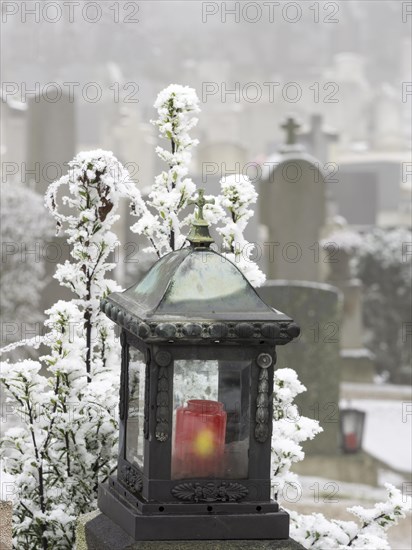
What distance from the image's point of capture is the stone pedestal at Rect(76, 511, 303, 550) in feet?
16.3

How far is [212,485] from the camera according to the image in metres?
5.02

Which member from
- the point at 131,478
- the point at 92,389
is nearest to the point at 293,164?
the point at 92,389

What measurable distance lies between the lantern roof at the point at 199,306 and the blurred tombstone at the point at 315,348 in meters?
10.3

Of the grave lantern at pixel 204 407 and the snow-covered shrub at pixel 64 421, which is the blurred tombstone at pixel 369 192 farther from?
the grave lantern at pixel 204 407

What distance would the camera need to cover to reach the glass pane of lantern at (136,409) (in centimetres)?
522

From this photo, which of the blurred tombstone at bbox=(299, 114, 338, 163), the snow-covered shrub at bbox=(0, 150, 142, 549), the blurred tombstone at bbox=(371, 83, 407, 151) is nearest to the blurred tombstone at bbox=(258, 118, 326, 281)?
the snow-covered shrub at bbox=(0, 150, 142, 549)

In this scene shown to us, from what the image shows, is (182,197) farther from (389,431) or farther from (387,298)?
(387,298)

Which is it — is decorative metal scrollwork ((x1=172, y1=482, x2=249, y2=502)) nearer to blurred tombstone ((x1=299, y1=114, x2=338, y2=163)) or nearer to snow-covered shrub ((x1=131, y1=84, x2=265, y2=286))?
snow-covered shrub ((x1=131, y1=84, x2=265, y2=286))

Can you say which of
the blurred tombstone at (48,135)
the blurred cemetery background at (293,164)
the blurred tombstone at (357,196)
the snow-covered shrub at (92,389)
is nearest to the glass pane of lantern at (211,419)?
the snow-covered shrub at (92,389)

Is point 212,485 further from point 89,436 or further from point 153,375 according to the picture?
point 89,436

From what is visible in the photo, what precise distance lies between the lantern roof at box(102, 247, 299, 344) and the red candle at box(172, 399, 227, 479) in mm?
308

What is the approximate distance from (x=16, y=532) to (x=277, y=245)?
12936mm

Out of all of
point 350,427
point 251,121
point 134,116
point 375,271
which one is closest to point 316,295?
point 350,427

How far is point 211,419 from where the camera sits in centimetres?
505
